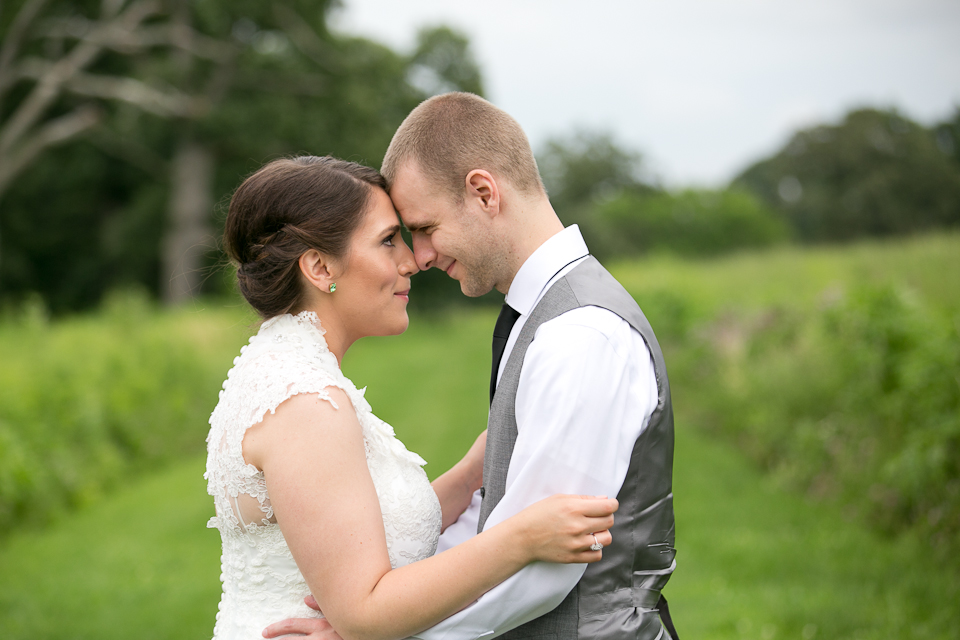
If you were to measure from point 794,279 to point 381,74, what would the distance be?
1695cm

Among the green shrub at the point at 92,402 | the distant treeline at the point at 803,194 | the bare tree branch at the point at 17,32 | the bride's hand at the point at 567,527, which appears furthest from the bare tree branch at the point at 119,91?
the bride's hand at the point at 567,527

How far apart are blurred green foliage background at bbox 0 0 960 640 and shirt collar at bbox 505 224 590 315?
920 millimetres

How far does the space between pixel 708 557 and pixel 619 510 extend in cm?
514

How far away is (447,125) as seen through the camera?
2.27 m

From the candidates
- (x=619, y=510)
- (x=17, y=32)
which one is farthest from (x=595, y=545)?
(x=17, y=32)

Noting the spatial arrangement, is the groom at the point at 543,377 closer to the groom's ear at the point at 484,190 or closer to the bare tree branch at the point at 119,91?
the groom's ear at the point at 484,190

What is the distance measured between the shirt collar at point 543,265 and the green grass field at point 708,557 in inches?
38.5

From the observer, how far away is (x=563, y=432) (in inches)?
71.9

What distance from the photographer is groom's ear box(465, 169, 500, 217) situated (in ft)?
7.36

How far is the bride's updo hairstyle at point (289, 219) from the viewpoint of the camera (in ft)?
7.32

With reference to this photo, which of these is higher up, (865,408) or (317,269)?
(865,408)

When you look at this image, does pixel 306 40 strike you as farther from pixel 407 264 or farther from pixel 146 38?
pixel 407 264

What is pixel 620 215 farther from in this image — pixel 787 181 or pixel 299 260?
pixel 299 260

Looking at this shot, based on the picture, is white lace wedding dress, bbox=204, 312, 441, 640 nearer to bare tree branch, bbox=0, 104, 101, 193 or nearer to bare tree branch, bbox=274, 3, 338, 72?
bare tree branch, bbox=0, 104, 101, 193
